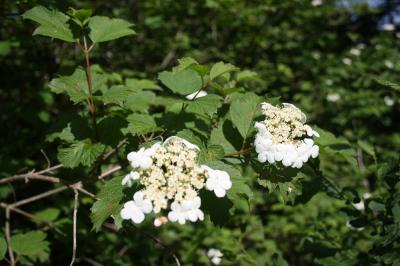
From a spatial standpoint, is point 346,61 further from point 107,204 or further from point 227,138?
point 107,204

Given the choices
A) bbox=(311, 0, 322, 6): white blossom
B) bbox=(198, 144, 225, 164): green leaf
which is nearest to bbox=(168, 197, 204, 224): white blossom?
bbox=(198, 144, 225, 164): green leaf

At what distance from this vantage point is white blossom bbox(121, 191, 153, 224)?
1.19 m

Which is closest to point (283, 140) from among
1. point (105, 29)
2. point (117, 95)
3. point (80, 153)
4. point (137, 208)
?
point (137, 208)

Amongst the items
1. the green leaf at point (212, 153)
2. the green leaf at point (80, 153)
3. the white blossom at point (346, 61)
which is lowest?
the white blossom at point (346, 61)

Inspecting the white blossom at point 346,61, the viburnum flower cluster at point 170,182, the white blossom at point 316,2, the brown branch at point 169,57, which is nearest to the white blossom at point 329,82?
the white blossom at point 346,61

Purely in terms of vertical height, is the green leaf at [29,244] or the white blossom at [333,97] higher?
the green leaf at [29,244]

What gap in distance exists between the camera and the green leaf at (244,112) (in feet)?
5.44

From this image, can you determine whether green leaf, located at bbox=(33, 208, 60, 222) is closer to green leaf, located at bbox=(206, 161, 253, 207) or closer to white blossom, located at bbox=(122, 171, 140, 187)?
white blossom, located at bbox=(122, 171, 140, 187)

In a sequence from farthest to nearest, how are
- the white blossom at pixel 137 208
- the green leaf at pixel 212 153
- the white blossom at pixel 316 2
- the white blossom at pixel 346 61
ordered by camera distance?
the white blossom at pixel 346 61 → the white blossom at pixel 316 2 → the green leaf at pixel 212 153 → the white blossom at pixel 137 208

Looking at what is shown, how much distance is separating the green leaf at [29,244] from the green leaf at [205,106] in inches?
49.4

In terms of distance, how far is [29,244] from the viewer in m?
2.27

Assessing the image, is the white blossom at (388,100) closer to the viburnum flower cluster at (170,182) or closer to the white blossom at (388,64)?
the white blossom at (388,64)

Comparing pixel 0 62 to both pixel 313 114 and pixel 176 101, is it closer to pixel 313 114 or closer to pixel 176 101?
pixel 176 101

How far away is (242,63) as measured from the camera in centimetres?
525
